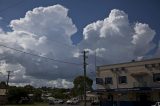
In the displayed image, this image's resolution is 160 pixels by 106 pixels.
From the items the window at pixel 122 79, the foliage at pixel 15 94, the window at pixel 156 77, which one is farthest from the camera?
the foliage at pixel 15 94

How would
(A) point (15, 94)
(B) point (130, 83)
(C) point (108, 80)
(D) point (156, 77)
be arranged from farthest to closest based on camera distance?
(A) point (15, 94), (C) point (108, 80), (B) point (130, 83), (D) point (156, 77)

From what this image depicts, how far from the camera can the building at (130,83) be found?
5691cm

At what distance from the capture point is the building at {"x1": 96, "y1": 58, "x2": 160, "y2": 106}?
56.9 metres

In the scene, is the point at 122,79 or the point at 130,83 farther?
the point at 122,79

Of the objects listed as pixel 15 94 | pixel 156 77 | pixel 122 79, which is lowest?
pixel 15 94

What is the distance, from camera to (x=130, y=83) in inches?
2418

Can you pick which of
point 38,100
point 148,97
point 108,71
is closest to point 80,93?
point 38,100

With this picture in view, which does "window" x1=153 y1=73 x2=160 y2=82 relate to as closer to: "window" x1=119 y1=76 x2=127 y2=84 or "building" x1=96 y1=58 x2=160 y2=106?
"building" x1=96 y1=58 x2=160 y2=106

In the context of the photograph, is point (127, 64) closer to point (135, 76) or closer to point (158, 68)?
point (135, 76)

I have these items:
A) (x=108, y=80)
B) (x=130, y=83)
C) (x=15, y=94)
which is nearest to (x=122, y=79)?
(x=130, y=83)

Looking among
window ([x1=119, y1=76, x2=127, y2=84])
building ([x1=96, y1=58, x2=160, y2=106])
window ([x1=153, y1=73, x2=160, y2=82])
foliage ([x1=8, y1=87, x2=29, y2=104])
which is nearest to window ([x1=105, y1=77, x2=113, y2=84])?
building ([x1=96, y1=58, x2=160, y2=106])

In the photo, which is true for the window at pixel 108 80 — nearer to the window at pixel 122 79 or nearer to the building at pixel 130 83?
the building at pixel 130 83

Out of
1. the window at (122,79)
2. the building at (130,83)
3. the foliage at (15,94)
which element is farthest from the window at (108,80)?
the foliage at (15,94)

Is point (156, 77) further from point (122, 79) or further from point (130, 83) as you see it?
point (122, 79)
